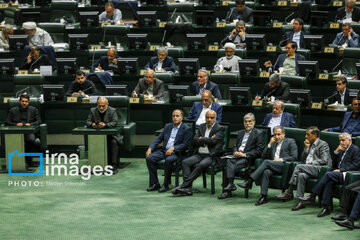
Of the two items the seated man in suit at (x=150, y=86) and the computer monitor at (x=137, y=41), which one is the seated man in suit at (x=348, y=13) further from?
the seated man in suit at (x=150, y=86)

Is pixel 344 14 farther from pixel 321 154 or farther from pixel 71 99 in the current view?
pixel 321 154

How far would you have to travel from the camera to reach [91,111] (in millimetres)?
10859

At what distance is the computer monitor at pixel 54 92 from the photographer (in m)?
11.7

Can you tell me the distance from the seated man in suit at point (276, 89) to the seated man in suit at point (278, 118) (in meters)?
0.91

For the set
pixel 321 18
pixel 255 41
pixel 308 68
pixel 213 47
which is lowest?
pixel 308 68

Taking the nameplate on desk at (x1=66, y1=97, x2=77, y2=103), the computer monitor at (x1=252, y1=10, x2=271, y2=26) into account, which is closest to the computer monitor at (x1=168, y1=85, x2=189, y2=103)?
the nameplate on desk at (x1=66, y1=97, x2=77, y2=103)

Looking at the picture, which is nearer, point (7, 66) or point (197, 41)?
point (7, 66)

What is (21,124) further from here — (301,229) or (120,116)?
(301,229)

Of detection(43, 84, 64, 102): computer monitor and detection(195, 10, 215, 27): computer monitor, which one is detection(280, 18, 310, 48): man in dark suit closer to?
detection(195, 10, 215, 27): computer monitor

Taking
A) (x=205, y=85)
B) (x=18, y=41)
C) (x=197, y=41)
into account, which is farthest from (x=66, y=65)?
(x=205, y=85)

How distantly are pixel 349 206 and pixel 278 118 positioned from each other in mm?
2213

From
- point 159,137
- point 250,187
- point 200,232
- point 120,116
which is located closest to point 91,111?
point 120,116

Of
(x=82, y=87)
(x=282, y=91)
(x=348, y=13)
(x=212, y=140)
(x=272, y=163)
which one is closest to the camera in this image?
(x=272, y=163)

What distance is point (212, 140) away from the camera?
9.73 metres
